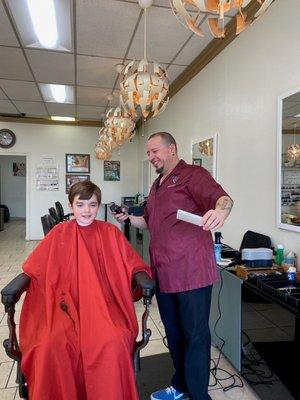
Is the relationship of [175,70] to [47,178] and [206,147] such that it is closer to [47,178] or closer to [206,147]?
[206,147]

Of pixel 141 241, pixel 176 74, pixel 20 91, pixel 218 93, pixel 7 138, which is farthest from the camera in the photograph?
pixel 7 138

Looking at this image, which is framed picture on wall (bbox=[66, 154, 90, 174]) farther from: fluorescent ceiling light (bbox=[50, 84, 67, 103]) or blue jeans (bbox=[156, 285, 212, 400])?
blue jeans (bbox=[156, 285, 212, 400])

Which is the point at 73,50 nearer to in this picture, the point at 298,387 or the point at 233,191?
the point at 233,191

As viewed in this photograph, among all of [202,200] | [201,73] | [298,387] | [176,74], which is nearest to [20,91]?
[176,74]

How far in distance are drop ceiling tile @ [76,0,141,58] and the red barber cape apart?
5.69 feet

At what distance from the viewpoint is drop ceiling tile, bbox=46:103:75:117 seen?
17.0ft

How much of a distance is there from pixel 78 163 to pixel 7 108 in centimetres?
173

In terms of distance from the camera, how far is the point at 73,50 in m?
3.01

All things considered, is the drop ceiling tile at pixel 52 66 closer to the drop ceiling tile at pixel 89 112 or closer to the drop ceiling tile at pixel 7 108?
the drop ceiling tile at pixel 89 112

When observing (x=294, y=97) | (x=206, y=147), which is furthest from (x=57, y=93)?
(x=294, y=97)

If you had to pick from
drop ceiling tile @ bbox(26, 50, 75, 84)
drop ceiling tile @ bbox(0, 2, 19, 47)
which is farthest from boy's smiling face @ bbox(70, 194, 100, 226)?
drop ceiling tile @ bbox(26, 50, 75, 84)

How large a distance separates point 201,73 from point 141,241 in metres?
1.96

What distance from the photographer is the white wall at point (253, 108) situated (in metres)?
1.90

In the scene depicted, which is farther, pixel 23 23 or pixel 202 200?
pixel 23 23
